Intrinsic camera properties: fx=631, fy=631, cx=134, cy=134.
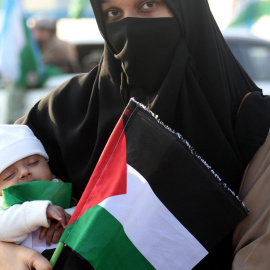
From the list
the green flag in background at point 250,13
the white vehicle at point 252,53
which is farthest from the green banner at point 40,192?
the green flag in background at point 250,13

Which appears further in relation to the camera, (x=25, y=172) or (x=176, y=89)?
(x=25, y=172)

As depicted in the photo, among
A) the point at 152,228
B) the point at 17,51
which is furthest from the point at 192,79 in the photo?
the point at 17,51

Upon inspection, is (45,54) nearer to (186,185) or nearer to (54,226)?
(54,226)

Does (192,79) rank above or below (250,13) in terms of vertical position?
above

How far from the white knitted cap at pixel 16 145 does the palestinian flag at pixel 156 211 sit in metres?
0.57

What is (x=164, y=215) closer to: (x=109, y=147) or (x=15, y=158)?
(x=109, y=147)

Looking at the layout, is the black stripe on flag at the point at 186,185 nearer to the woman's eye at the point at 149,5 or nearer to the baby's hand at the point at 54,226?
the baby's hand at the point at 54,226

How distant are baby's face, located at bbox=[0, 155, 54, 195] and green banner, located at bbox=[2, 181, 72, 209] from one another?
0.10 meters

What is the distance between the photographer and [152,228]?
2.21 meters

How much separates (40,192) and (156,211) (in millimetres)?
619

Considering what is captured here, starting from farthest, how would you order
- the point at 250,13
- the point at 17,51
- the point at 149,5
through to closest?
1. the point at 250,13
2. the point at 17,51
3. the point at 149,5

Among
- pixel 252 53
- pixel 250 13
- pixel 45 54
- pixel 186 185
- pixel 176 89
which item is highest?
pixel 176 89

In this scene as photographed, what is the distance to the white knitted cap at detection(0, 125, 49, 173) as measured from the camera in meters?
2.71

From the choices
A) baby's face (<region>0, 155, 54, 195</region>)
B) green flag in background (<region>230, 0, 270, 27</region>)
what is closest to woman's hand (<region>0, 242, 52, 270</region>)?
baby's face (<region>0, 155, 54, 195</region>)
